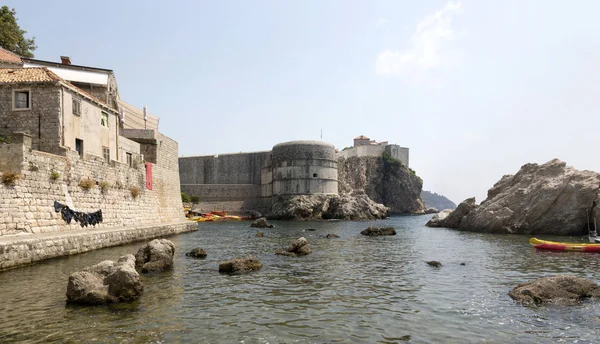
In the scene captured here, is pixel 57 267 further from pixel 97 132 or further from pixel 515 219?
pixel 515 219

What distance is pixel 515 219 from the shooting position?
26906 millimetres

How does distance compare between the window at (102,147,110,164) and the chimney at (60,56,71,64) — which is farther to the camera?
the chimney at (60,56,71,64)

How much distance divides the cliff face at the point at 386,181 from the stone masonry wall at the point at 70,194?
53185mm

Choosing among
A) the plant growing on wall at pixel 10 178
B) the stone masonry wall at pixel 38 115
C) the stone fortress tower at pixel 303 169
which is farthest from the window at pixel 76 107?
the stone fortress tower at pixel 303 169

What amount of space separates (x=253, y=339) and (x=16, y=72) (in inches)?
748

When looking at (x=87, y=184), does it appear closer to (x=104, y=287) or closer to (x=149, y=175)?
(x=149, y=175)

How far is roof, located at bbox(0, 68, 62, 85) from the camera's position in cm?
1755

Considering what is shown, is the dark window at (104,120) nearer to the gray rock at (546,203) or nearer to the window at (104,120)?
the window at (104,120)

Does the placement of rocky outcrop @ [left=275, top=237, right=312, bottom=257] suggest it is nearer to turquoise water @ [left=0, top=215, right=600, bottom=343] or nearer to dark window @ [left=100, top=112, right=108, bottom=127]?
turquoise water @ [left=0, top=215, right=600, bottom=343]

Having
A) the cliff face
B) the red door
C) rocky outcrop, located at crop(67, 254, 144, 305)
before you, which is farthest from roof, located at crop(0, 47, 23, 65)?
the cliff face

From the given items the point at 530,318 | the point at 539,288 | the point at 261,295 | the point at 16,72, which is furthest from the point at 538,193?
the point at 16,72

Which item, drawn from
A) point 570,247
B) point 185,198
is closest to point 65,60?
point 185,198

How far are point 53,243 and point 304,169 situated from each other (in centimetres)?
4303

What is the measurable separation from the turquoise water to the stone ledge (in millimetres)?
388
